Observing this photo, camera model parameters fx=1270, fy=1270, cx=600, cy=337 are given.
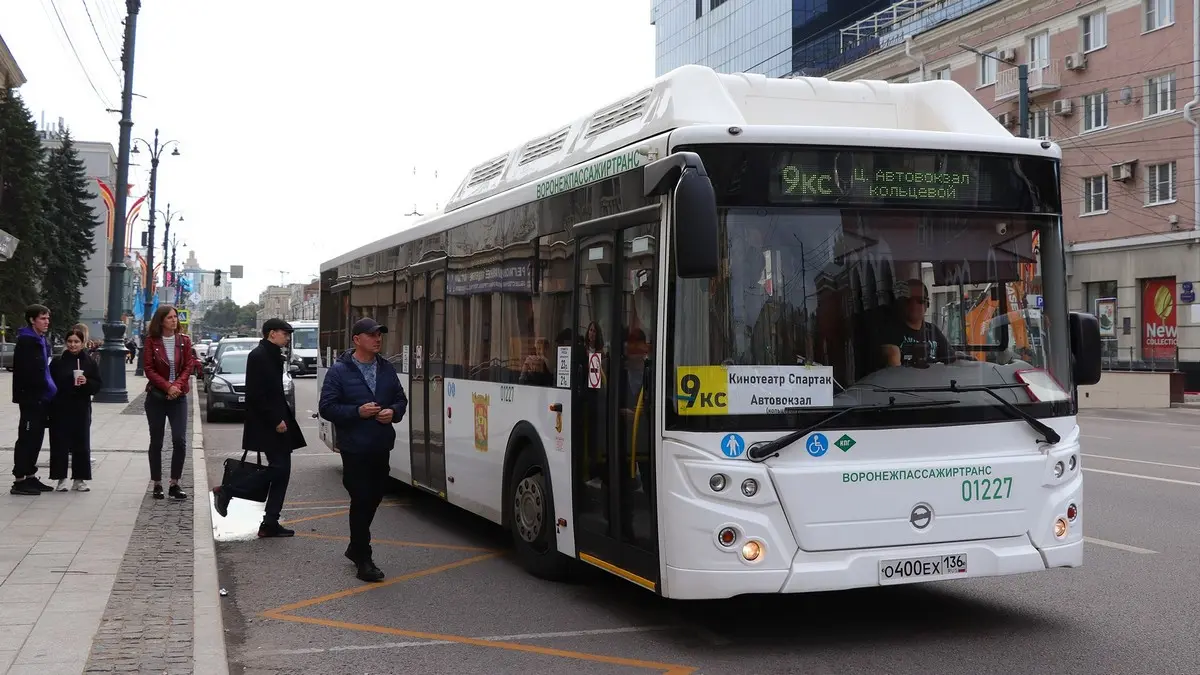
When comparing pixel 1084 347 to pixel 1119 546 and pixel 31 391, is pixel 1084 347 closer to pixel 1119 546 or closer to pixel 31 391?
pixel 1119 546

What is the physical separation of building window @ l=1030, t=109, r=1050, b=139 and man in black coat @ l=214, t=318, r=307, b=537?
38.5 metres

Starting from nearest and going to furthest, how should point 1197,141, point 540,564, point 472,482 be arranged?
point 540,564
point 472,482
point 1197,141

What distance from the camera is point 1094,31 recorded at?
4181 cm

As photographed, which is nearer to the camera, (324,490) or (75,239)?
(324,490)

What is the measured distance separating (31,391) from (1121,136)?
36.7 meters

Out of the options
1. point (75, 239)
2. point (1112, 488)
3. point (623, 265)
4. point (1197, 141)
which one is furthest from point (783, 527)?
point (75, 239)

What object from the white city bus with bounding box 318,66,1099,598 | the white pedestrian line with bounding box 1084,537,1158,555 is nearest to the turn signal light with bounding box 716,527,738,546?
the white city bus with bounding box 318,66,1099,598

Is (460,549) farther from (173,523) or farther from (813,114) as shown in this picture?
(813,114)

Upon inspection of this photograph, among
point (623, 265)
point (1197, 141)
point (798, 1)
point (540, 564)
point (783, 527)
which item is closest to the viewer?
point (783, 527)

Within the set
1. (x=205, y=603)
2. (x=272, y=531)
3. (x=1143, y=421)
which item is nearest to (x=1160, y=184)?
(x=1143, y=421)

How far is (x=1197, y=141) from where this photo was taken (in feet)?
124

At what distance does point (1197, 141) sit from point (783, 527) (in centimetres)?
3643

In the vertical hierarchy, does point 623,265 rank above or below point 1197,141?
below

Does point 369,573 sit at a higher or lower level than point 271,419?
lower
